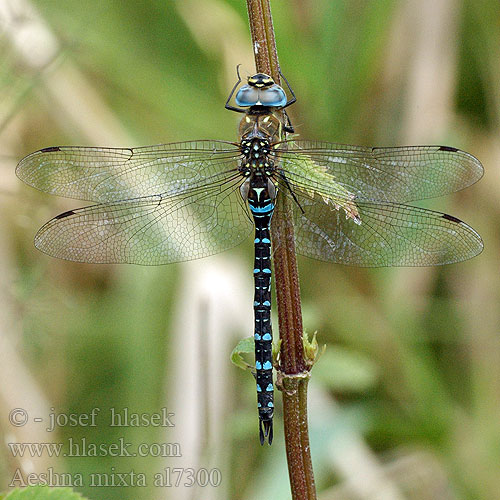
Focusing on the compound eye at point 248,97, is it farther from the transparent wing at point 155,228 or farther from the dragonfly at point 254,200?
the transparent wing at point 155,228

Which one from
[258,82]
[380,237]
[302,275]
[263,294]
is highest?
[258,82]

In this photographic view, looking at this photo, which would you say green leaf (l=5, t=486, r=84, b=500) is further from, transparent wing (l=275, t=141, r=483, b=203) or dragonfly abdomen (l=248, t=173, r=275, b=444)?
transparent wing (l=275, t=141, r=483, b=203)

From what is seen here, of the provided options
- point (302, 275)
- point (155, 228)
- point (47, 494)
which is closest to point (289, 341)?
point (47, 494)

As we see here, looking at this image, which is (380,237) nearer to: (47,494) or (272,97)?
(272,97)

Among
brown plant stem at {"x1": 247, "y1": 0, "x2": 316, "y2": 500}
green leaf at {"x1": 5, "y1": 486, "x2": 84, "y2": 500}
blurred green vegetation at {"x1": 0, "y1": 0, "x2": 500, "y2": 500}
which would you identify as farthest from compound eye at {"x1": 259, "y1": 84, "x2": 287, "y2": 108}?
green leaf at {"x1": 5, "y1": 486, "x2": 84, "y2": 500}

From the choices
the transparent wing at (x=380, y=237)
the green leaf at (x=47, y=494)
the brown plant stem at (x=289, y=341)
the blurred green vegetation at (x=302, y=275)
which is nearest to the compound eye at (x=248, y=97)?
the transparent wing at (x=380, y=237)
